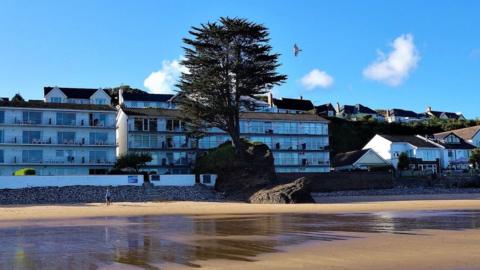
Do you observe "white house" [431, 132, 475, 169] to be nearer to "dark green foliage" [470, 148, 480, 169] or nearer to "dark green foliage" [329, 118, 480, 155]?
"dark green foliage" [470, 148, 480, 169]

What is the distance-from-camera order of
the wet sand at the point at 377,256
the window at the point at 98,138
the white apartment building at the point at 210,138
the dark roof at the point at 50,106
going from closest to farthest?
1. the wet sand at the point at 377,256
2. the dark roof at the point at 50,106
3. the window at the point at 98,138
4. the white apartment building at the point at 210,138

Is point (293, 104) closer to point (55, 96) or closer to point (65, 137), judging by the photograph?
point (55, 96)

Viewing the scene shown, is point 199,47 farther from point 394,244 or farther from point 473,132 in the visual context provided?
Answer: point 473,132

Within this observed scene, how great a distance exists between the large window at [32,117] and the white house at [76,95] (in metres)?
26.1

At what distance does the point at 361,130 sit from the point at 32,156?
230 feet

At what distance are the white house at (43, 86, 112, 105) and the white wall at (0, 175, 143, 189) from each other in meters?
48.2

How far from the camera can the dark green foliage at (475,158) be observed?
9206 cm

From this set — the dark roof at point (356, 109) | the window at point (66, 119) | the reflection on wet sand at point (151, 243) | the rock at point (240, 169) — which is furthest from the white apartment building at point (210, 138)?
the dark roof at point (356, 109)

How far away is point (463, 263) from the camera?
12.7m

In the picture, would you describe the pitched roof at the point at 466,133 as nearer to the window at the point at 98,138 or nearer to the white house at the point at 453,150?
the white house at the point at 453,150

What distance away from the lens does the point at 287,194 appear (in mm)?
48344

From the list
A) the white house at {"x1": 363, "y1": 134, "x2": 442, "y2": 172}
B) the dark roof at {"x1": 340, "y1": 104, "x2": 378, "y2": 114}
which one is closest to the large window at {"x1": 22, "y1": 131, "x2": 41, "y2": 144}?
the white house at {"x1": 363, "y1": 134, "x2": 442, "y2": 172}

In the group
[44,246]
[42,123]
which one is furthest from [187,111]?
[44,246]

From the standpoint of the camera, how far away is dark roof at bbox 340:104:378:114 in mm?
144000
